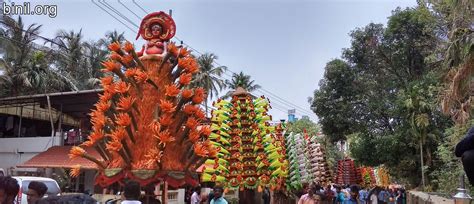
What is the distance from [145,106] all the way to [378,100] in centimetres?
1995

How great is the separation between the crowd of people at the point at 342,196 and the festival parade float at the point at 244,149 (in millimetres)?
1148

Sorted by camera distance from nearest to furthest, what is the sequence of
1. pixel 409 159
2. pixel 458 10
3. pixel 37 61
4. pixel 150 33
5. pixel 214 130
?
pixel 150 33, pixel 458 10, pixel 214 130, pixel 409 159, pixel 37 61

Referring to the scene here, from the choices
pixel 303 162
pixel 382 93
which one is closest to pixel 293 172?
pixel 303 162

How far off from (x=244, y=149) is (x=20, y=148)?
16693mm

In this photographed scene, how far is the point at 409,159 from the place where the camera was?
23906 millimetres

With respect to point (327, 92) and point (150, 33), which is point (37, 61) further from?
point (150, 33)

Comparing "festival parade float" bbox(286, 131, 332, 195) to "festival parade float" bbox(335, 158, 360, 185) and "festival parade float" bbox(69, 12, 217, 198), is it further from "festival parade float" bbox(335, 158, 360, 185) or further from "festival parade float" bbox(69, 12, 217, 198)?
"festival parade float" bbox(69, 12, 217, 198)

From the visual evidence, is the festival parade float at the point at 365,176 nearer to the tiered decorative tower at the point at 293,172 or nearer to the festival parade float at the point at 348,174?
the festival parade float at the point at 348,174

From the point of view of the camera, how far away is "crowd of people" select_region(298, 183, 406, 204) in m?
8.66

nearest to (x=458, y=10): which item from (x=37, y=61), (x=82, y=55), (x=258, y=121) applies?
(x=258, y=121)

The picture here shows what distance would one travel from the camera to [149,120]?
770 cm

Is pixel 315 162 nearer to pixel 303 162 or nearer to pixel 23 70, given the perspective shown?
pixel 303 162

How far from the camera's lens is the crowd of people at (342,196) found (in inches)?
341

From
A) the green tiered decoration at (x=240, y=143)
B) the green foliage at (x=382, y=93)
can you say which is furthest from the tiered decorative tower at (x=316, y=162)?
the green foliage at (x=382, y=93)
